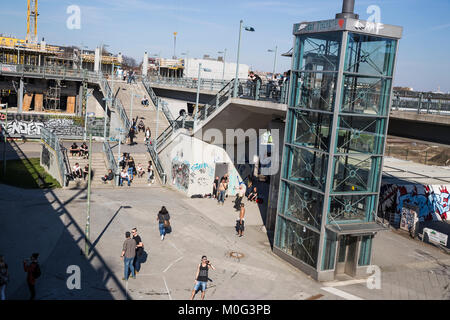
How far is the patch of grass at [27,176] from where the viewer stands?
83.7 feet

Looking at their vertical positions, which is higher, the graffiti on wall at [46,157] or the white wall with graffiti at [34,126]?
the white wall with graffiti at [34,126]

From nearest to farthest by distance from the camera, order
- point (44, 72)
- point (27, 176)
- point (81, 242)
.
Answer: point (81, 242) → point (27, 176) → point (44, 72)

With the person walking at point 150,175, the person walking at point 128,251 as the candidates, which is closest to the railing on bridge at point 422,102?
the person walking at point 128,251

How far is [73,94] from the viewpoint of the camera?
179 ft

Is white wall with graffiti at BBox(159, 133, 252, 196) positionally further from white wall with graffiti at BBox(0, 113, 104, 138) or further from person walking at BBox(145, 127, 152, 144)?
white wall with graffiti at BBox(0, 113, 104, 138)

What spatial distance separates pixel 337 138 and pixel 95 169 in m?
17.6

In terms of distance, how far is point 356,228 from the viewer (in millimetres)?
15383

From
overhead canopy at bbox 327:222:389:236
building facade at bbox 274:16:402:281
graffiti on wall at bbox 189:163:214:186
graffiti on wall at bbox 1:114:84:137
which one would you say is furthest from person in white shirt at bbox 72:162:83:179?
overhead canopy at bbox 327:222:389:236

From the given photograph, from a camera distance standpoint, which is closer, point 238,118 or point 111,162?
point 238,118

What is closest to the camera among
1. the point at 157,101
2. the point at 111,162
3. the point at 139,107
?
the point at 111,162

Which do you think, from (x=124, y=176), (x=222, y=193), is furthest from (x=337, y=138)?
(x=124, y=176)

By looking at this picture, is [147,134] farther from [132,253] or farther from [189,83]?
[132,253]

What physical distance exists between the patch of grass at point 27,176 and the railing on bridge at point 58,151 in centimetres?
70

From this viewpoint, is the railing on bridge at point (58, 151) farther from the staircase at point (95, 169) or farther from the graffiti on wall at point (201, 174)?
the graffiti on wall at point (201, 174)
